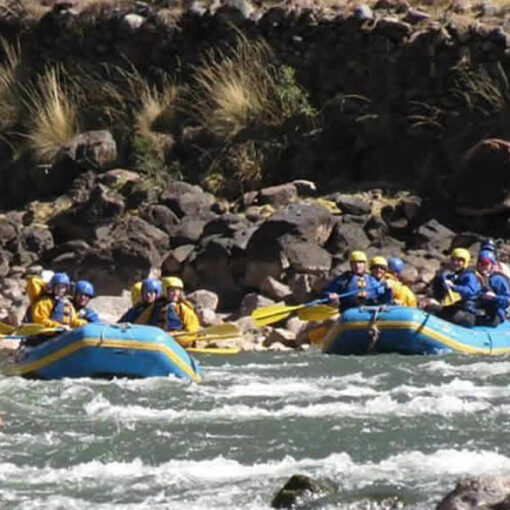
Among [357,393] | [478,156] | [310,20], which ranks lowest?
[357,393]

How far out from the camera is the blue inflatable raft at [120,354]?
15.0 meters

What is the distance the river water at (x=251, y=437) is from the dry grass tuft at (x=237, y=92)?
32.6ft

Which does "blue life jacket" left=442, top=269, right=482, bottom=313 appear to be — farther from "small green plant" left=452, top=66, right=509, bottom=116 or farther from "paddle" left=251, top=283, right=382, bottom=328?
"small green plant" left=452, top=66, right=509, bottom=116

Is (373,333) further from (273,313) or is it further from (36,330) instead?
(36,330)

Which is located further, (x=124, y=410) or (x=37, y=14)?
(x=37, y=14)

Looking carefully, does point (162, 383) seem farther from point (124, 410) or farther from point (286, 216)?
point (286, 216)

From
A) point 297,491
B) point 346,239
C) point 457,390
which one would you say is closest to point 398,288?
point 346,239

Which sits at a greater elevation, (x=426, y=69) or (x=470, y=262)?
(x=426, y=69)

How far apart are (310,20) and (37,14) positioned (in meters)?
5.23

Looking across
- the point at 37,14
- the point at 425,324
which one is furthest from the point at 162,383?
the point at 37,14

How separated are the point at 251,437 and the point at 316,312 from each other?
6022 mm

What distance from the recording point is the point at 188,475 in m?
10.5

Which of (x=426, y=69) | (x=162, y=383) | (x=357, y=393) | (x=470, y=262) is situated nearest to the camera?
(x=357, y=393)

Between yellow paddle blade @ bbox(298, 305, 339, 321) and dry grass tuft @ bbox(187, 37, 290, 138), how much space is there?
25.0 ft
